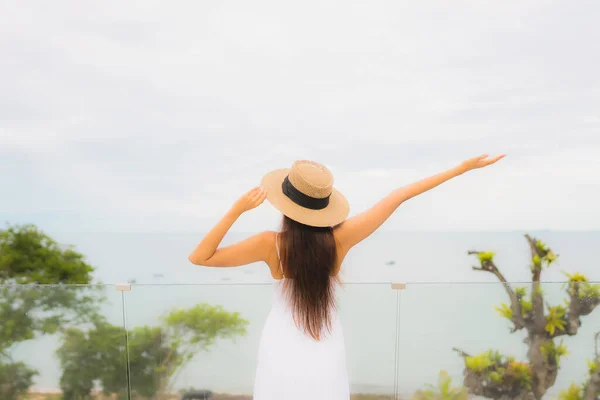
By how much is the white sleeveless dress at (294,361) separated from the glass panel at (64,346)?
1516 mm

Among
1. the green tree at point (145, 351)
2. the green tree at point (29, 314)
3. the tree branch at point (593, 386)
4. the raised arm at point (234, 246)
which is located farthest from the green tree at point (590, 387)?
the green tree at point (29, 314)

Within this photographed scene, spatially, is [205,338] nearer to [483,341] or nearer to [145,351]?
[145,351]

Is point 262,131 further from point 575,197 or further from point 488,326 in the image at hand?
point 488,326

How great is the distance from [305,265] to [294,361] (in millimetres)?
312

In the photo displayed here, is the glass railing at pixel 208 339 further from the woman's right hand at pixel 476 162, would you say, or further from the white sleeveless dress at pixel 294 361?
the woman's right hand at pixel 476 162

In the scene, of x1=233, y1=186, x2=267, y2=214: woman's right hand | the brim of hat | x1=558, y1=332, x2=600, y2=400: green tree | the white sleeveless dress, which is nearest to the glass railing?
x1=558, y1=332, x2=600, y2=400: green tree

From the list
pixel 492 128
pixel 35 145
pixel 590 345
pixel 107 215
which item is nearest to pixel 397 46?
pixel 492 128

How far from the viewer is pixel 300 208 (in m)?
1.65

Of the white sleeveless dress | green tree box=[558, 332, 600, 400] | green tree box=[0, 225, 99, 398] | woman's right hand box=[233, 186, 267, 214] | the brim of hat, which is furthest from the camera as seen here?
green tree box=[558, 332, 600, 400]

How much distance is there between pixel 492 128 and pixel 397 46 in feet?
58.0

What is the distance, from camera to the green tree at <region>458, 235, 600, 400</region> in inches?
122

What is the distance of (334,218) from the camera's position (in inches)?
65.5

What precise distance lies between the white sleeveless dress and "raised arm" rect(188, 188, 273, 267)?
17 cm

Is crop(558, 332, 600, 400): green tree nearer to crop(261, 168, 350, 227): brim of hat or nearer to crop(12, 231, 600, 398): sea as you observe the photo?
crop(12, 231, 600, 398): sea
